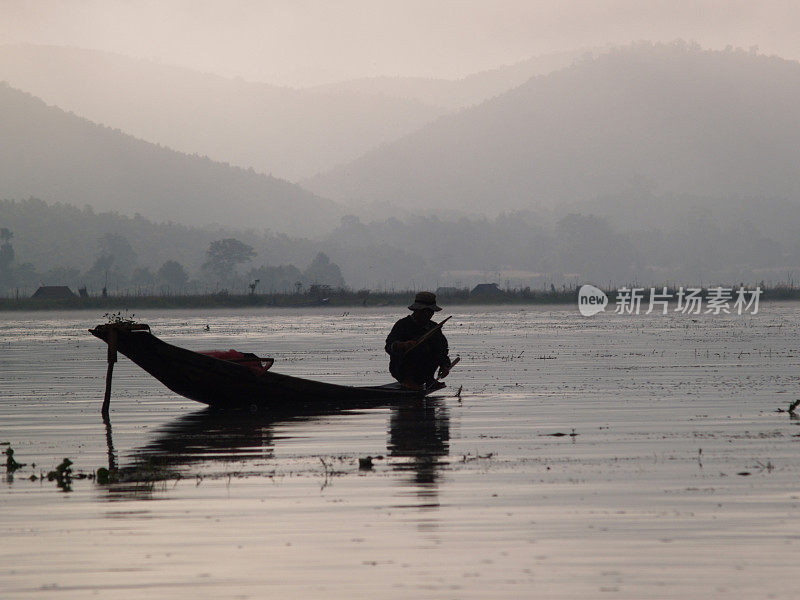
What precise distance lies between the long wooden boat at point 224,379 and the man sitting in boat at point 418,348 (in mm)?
292

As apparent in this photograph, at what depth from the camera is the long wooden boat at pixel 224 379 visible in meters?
21.0

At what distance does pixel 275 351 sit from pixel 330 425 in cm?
2565

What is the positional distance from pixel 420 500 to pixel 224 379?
396 inches

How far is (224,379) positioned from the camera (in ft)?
72.0

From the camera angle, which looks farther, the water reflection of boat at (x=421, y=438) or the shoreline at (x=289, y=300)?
the shoreline at (x=289, y=300)

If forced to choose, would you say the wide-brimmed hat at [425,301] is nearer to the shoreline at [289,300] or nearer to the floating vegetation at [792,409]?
the floating vegetation at [792,409]

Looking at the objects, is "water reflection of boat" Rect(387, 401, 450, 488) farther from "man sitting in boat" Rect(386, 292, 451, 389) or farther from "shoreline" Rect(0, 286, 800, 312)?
"shoreline" Rect(0, 286, 800, 312)

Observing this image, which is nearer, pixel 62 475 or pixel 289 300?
pixel 62 475

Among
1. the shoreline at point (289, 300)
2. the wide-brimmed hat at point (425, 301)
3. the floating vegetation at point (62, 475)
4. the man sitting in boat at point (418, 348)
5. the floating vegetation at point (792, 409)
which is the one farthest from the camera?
the shoreline at point (289, 300)

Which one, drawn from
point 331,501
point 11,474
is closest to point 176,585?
point 331,501

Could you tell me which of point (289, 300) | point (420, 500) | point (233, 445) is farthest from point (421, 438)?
point (289, 300)

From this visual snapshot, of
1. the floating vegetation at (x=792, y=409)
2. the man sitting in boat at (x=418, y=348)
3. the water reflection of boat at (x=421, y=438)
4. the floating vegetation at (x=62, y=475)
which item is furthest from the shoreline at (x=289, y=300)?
the floating vegetation at (x=62, y=475)

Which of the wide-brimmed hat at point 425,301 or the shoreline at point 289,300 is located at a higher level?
the shoreline at point 289,300

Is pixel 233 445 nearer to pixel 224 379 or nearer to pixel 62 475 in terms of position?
pixel 62 475
